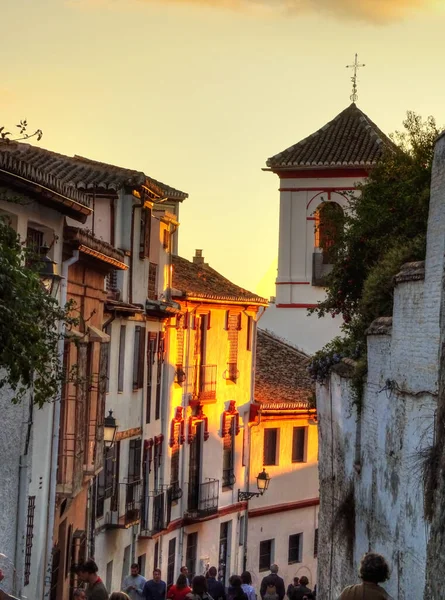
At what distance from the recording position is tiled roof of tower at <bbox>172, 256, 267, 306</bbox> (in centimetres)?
4675

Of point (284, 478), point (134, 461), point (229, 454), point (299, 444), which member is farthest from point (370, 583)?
point (299, 444)

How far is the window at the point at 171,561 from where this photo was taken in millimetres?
44875

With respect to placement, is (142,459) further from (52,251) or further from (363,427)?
(363,427)

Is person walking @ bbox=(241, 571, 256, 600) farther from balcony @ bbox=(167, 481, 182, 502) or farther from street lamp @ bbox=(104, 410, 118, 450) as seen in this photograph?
balcony @ bbox=(167, 481, 182, 502)

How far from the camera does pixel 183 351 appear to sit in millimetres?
46062

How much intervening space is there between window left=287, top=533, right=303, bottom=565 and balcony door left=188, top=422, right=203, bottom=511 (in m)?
7.85

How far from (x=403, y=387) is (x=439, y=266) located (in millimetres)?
1971

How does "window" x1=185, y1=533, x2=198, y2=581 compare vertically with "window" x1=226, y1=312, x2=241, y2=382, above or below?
below

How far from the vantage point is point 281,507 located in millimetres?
54031

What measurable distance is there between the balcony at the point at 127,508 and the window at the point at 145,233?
216 inches

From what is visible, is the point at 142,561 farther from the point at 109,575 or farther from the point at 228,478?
the point at 228,478

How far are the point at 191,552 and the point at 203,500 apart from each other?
5.10ft

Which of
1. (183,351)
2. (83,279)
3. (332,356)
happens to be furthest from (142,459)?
(332,356)

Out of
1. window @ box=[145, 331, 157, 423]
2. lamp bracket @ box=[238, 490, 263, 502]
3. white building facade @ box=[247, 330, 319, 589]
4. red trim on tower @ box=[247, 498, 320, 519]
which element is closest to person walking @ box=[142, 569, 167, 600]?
window @ box=[145, 331, 157, 423]
